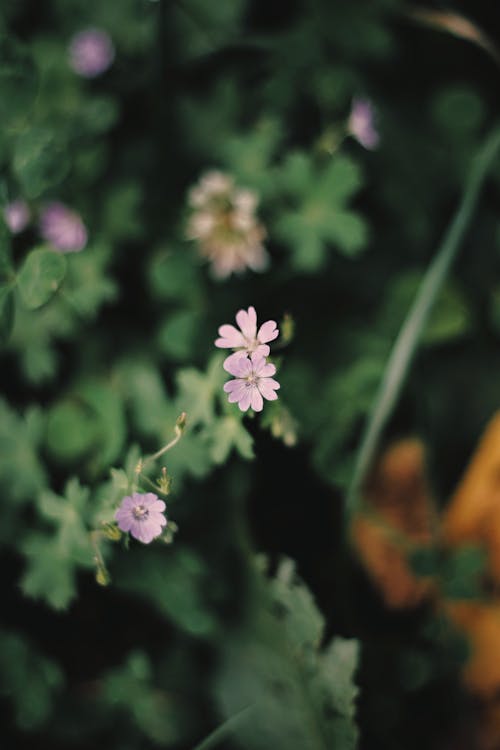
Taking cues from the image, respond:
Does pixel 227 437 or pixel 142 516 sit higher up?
pixel 227 437

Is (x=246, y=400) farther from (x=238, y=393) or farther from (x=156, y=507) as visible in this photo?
(x=156, y=507)

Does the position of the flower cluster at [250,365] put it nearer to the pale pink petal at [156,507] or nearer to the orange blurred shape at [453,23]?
the pale pink petal at [156,507]

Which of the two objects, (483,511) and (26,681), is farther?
(483,511)

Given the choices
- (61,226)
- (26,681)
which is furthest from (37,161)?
(26,681)

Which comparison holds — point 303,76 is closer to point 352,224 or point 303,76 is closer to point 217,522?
point 352,224

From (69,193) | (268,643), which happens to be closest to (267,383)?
(268,643)
